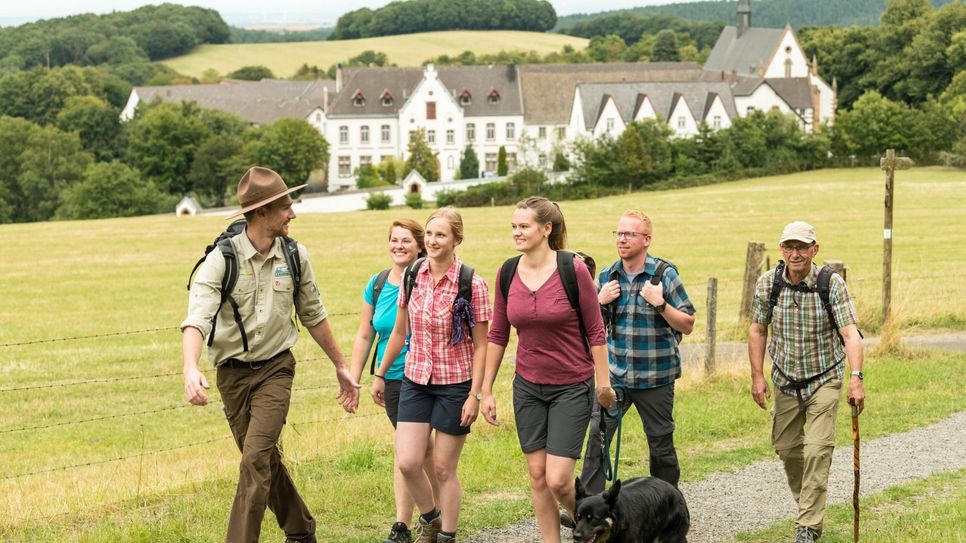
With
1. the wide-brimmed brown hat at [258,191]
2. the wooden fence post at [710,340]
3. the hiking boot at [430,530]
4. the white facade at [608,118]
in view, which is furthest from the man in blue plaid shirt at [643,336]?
the white facade at [608,118]

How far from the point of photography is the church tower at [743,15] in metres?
156

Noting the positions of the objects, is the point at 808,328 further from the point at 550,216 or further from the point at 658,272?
the point at 550,216

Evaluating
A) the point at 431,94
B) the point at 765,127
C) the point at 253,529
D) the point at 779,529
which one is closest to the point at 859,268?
the point at 779,529

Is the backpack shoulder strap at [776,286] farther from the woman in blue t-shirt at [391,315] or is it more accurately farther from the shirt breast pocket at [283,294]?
the shirt breast pocket at [283,294]

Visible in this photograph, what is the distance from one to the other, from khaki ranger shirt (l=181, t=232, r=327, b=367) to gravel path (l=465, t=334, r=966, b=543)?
199 cm

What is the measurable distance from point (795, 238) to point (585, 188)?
78.1 meters

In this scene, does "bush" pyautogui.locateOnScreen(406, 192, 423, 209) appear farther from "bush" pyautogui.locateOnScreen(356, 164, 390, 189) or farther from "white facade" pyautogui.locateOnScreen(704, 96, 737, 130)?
"white facade" pyautogui.locateOnScreen(704, 96, 737, 130)

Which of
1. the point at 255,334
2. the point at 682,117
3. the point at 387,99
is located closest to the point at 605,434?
the point at 255,334

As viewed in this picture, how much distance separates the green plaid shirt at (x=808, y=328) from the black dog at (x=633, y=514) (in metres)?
1.33

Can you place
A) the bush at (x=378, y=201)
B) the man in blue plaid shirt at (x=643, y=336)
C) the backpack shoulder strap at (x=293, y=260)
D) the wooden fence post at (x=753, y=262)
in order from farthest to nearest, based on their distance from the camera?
the bush at (x=378, y=201) → the wooden fence post at (x=753, y=262) → the man in blue plaid shirt at (x=643, y=336) → the backpack shoulder strap at (x=293, y=260)

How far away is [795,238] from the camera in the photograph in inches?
306

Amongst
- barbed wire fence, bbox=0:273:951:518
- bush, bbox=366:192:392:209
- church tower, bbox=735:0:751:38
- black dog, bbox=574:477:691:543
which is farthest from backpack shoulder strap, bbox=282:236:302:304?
church tower, bbox=735:0:751:38

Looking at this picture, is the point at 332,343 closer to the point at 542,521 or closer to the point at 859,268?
the point at 542,521

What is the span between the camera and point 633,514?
6918 millimetres
